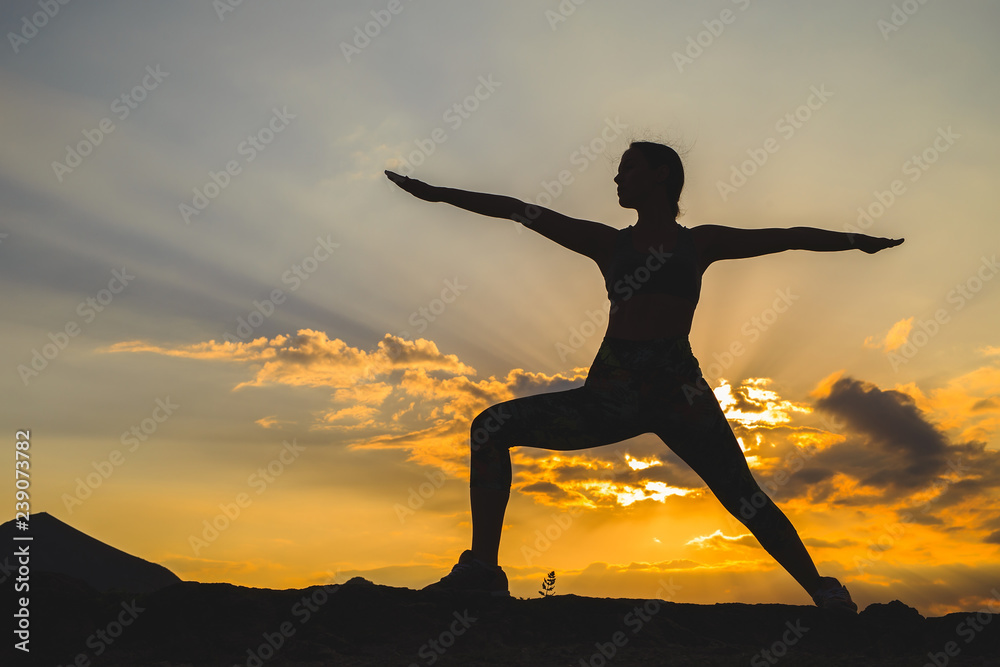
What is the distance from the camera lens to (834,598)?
4.85m

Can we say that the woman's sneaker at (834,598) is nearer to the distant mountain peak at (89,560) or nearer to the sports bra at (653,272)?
the sports bra at (653,272)

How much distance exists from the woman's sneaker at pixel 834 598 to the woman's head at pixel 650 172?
107 inches

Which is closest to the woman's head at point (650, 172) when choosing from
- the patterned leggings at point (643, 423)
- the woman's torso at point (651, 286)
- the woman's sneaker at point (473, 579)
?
the woman's torso at point (651, 286)

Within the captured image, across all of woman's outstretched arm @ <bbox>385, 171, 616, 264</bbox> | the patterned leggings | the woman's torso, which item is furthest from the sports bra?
the patterned leggings

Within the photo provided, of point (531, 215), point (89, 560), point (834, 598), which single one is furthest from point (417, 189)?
point (89, 560)

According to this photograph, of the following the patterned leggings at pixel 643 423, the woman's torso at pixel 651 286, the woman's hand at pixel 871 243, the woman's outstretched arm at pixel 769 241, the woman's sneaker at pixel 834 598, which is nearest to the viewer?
the woman's sneaker at pixel 834 598

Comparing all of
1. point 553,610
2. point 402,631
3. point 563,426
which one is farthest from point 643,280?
point 402,631

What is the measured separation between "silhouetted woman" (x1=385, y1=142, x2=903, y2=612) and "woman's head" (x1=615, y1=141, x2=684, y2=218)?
0.27 meters

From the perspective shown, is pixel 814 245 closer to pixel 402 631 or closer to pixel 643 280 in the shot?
pixel 643 280

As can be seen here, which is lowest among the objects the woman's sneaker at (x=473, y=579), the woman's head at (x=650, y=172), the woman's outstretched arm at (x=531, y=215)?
the woman's sneaker at (x=473, y=579)

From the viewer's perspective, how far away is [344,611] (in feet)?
14.0

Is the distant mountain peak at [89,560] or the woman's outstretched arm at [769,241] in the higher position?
the woman's outstretched arm at [769,241]

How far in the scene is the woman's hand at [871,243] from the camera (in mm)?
5551

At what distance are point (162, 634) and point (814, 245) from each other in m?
4.84
